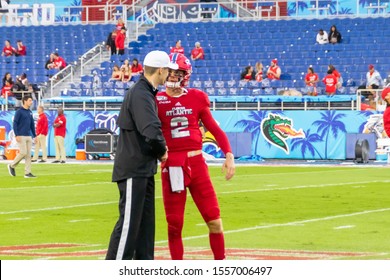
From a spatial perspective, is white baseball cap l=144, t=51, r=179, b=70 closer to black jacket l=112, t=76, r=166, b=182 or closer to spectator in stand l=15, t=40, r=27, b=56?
black jacket l=112, t=76, r=166, b=182

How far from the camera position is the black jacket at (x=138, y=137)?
1050 cm

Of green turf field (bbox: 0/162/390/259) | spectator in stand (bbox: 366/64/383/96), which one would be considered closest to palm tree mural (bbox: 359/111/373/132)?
spectator in stand (bbox: 366/64/383/96)

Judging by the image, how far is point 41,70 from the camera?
4831 cm

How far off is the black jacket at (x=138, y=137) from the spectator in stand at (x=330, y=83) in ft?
97.0

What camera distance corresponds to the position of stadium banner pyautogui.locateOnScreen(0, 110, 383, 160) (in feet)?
121

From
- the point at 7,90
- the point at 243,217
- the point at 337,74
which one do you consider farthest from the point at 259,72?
the point at 243,217

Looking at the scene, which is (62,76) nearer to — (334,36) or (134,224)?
(334,36)

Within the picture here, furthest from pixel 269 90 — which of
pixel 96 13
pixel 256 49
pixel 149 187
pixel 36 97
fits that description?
pixel 149 187

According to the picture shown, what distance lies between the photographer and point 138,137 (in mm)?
10617

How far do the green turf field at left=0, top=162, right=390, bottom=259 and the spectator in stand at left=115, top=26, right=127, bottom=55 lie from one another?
61.0 ft

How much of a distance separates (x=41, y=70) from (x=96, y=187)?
2431 centimetres

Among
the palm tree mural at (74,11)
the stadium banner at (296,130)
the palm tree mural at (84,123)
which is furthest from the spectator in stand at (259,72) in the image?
the palm tree mural at (74,11)

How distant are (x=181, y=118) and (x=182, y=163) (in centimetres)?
44
